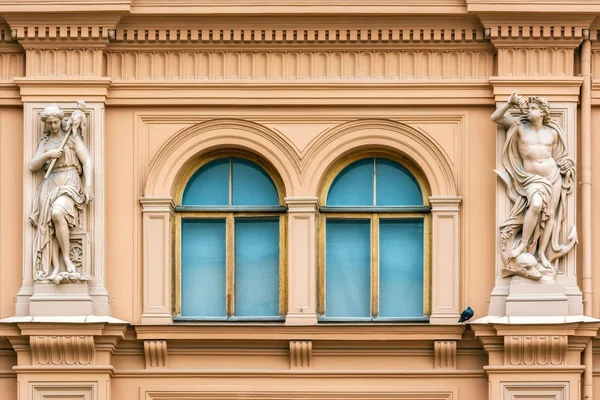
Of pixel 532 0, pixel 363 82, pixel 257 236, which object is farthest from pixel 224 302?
pixel 532 0

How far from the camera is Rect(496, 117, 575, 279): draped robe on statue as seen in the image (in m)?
35.5

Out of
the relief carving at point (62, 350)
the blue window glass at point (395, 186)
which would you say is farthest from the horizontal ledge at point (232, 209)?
the relief carving at point (62, 350)

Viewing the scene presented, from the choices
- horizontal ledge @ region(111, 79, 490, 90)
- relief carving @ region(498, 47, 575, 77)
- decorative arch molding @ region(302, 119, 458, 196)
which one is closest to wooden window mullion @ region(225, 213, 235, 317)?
decorative arch molding @ region(302, 119, 458, 196)

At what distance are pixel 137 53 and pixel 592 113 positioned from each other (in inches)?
245

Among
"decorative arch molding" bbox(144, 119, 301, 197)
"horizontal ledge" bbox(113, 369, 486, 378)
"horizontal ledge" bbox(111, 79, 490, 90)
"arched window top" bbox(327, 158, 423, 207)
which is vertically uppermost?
"horizontal ledge" bbox(111, 79, 490, 90)

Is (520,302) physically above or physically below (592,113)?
below

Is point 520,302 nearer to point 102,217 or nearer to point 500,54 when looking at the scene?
point 500,54

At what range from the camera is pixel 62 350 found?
35.5 meters

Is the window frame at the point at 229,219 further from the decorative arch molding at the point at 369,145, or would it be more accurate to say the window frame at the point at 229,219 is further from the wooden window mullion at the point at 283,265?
the decorative arch molding at the point at 369,145

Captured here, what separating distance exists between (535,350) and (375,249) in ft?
8.81

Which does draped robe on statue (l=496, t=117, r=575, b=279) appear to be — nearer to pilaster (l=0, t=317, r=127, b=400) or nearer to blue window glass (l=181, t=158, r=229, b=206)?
→ blue window glass (l=181, t=158, r=229, b=206)

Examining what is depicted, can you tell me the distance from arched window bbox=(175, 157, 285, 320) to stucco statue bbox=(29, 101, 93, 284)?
1511mm

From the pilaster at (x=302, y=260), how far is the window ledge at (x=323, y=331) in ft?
0.63

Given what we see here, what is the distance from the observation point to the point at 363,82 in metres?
36.2
